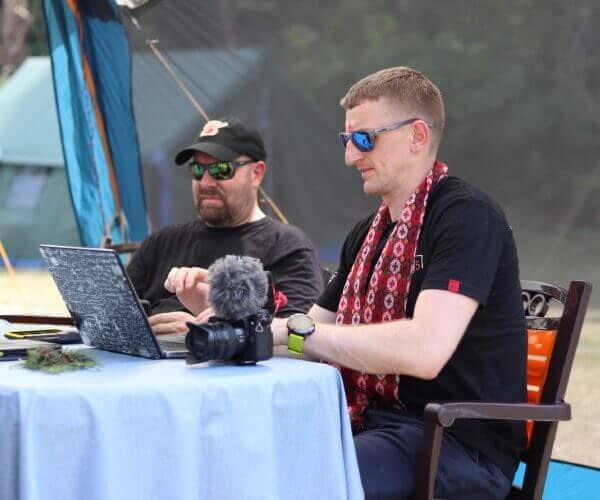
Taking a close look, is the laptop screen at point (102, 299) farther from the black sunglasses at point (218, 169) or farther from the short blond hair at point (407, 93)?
the black sunglasses at point (218, 169)

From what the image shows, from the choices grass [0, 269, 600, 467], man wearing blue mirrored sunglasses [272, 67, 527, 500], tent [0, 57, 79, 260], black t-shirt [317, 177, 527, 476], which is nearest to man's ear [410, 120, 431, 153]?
man wearing blue mirrored sunglasses [272, 67, 527, 500]

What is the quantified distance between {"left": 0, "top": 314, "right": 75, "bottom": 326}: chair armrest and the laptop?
1.66 feet

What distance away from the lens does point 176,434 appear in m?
1.78

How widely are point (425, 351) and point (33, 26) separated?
70.2 ft

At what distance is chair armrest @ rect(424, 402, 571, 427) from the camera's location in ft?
6.86

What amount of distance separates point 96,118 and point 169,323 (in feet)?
10.6

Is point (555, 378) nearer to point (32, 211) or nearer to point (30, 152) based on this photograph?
point (32, 211)

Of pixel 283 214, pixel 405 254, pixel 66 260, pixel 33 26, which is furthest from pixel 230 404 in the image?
pixel 33 26

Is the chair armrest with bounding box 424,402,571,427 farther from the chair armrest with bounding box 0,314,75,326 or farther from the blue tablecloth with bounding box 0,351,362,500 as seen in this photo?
the chair armrest with bounding box 0,314,75,326

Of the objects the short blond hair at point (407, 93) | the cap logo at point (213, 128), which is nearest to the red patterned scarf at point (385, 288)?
the short blond hair at point (407, 93)

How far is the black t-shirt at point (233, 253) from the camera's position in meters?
3.56

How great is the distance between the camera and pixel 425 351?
2.11 meters

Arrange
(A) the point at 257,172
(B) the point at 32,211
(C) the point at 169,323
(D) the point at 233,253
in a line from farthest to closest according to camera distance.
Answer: (B) the point at 32,211 < (A) the point at 257,172 < (D) the point at 233,253 < (C) the point at 169,323

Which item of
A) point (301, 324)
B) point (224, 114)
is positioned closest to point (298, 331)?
point (301, 324)
